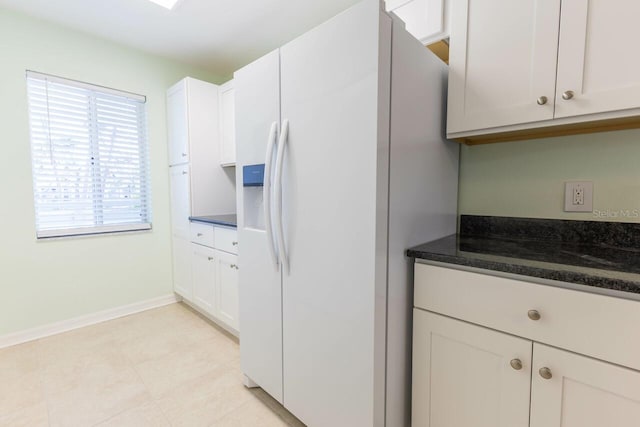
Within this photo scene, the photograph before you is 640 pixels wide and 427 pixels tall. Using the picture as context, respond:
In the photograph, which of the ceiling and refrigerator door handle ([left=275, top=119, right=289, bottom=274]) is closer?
refrigerator door handle ([left=275, top=119, right=289, bottom=274])

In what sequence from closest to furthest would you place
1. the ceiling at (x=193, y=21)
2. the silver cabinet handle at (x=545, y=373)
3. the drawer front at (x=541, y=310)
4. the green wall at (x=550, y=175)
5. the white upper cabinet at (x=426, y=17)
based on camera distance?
the drawer front at (x=541, y=310) < the silver cabinet handle at (x=545, y=373) < the green wall at (x=550, y=175) < the white upper cabinet at (x=426, y=17) < the ceiling at (x=193, y=21)

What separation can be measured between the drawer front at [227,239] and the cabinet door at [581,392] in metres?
1.74

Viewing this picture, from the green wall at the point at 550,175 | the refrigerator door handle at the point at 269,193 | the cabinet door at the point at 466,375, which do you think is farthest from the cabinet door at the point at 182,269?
the green wall at the point at 550,175

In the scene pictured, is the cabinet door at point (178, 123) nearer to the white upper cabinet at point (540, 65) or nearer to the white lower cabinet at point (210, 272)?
the white lower cabinet at point (210, 272)

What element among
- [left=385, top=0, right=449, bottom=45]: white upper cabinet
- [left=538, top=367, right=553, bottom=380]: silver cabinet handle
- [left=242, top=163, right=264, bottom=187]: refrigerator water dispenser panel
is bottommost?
[left=538, top=367, right=553, bottom=380]: silver cabinet handle

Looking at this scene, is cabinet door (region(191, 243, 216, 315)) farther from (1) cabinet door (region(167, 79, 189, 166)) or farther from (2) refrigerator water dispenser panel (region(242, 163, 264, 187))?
(2) refrigerator water dispenser panel (region(242, 163, 264, 187))

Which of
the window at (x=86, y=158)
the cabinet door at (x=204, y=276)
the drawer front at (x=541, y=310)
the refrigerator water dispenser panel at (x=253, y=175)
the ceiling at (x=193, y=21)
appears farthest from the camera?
the cabinet door at (x=204, y=276)

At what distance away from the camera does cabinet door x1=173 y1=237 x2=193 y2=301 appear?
8.79ft

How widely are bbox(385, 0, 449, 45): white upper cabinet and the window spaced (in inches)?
95.1

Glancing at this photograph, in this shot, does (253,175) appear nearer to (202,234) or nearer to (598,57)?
(202,234)

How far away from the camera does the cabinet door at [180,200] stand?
2672mm

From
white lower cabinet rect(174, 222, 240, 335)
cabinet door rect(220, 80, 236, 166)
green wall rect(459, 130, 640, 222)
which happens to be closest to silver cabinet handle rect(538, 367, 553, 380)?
green wall rect(459, 130, 640, 222)

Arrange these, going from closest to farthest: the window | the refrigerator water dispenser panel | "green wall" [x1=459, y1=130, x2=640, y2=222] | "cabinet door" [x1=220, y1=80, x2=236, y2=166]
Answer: "green wall" [x1=459, y1=130, x2=640, y2=222] < the refrigerator water dispenser panel < the window < "cabinet door" [x1=220, y1=80, x2=236, y2=166]

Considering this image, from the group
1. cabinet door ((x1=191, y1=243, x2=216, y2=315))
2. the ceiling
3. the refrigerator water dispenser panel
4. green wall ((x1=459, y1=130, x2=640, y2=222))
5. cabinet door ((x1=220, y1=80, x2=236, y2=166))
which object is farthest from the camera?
cabinet door ((x1=220, y1=80, x2=236, y2=166))
